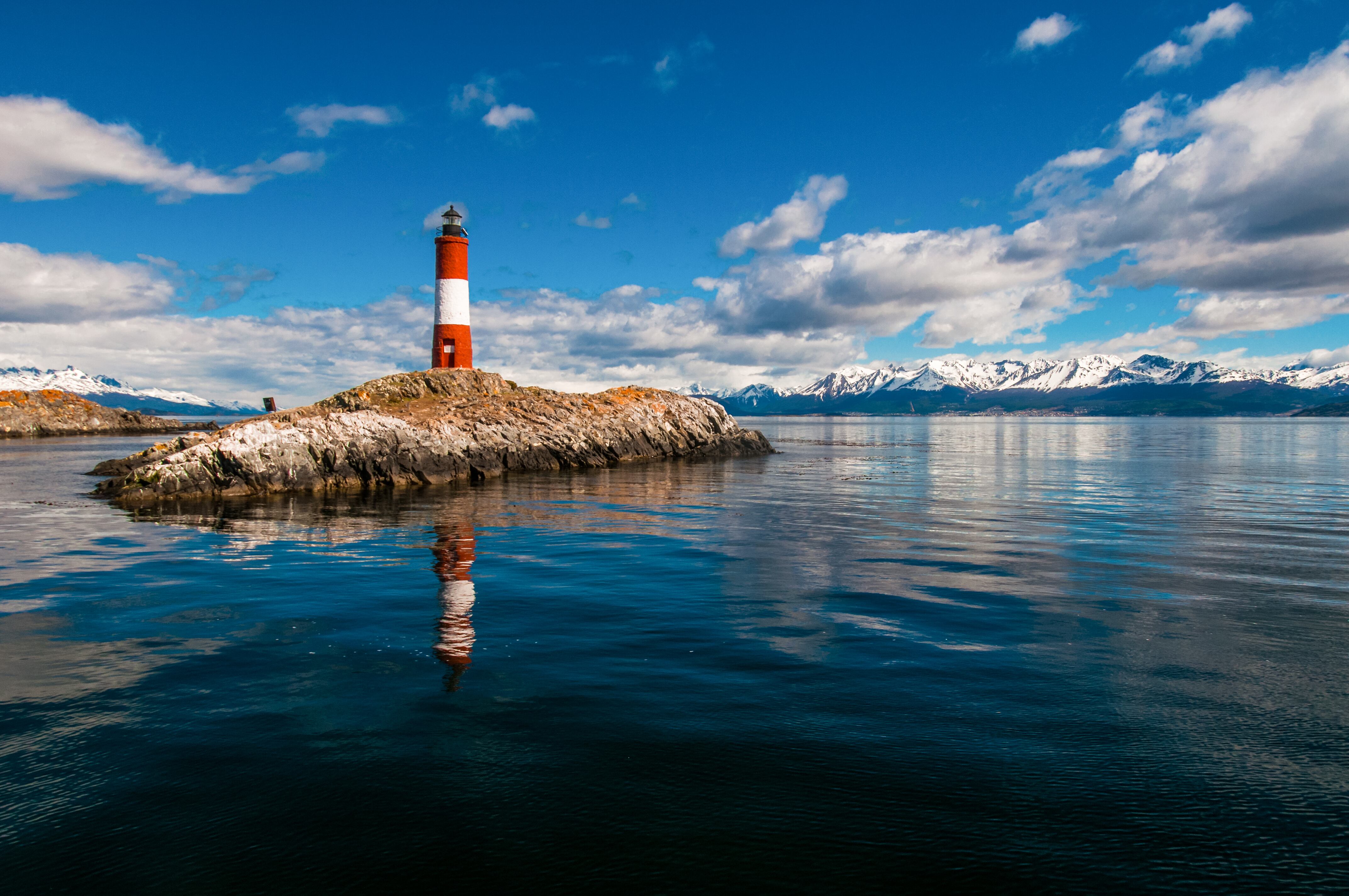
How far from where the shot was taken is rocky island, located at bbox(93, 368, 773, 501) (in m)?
34.4

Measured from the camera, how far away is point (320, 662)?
10156 mm

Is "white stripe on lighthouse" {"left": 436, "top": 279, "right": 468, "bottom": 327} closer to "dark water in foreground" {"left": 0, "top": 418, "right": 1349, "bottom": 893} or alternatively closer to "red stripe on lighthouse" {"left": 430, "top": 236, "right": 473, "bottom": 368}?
"red stripe on lighthouse" {"left": 430, "top": 236, "right": 473, "bottom": 368}

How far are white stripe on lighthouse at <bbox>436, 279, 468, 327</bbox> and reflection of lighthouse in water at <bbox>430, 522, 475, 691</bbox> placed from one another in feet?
125

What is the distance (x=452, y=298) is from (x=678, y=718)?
5450 cm

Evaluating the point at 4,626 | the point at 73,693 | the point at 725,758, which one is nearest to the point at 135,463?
the point at 4,626

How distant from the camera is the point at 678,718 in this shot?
321 inches

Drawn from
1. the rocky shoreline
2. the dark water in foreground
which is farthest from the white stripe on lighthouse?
the rocky shoreline

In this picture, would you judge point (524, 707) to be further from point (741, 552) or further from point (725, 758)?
point (741, 552)

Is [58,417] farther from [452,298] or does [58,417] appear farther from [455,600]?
[455,600]

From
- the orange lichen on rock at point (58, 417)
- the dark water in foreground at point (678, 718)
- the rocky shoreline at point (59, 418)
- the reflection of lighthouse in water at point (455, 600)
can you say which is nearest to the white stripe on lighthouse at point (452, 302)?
the reflection of lighthouse in water at point (455, 600)

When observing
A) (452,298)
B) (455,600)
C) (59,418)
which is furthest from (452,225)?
(59,418)

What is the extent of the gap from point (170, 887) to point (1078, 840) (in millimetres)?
7130

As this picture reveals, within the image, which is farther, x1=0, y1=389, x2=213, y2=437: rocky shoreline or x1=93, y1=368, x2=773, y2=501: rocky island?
x1=0, y1=389, x2=213, y2=437: rocky shoreline

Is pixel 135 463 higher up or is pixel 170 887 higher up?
pixel 135 463
